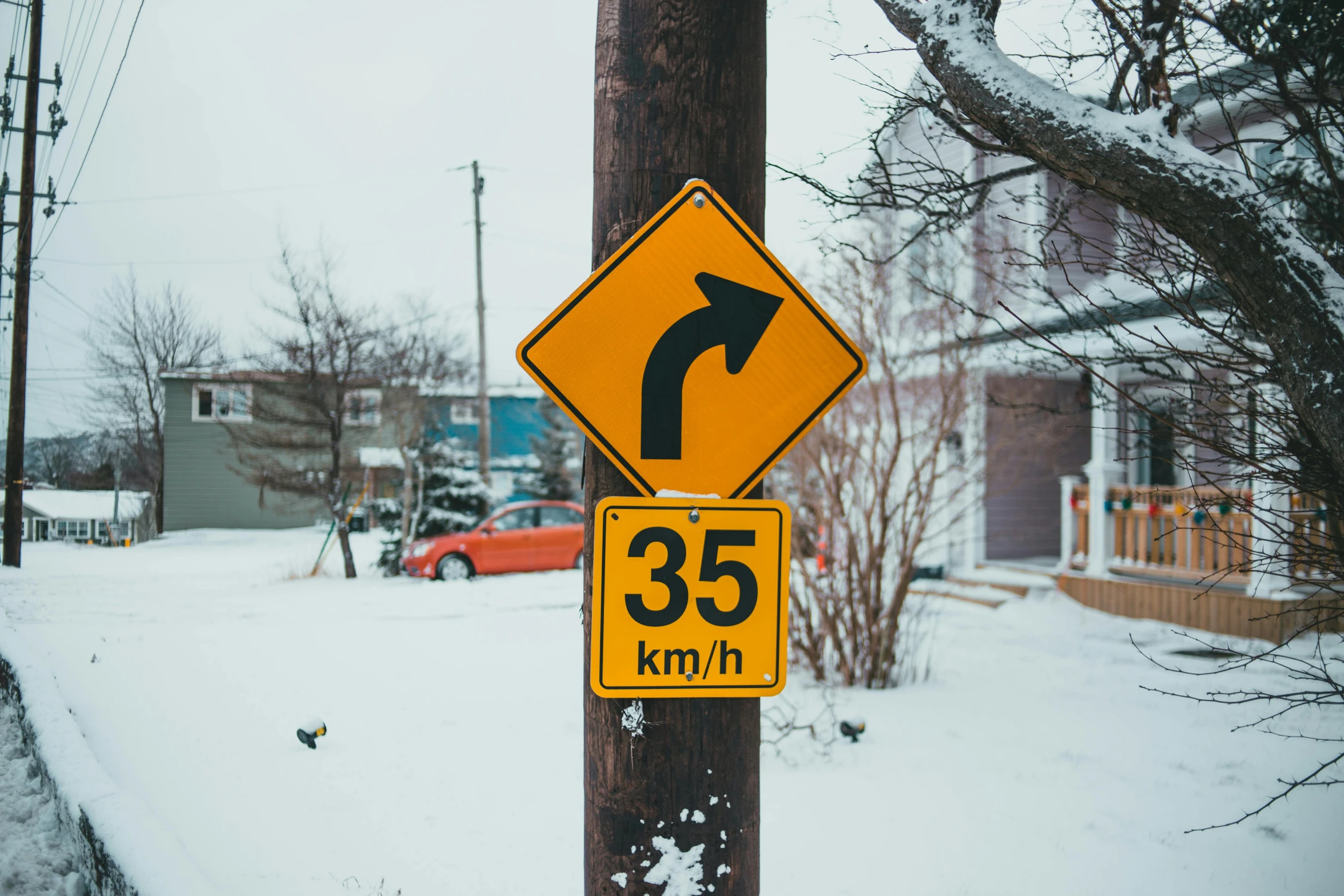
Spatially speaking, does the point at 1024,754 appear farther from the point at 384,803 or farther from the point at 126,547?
the point at 126,547

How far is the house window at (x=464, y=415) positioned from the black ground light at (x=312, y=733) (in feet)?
74.7

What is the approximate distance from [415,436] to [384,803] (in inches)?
514

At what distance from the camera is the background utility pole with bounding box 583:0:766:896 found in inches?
77.1

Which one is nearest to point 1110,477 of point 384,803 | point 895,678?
point 895,678

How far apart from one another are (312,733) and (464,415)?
24777 mm

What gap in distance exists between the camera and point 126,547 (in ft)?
16.7

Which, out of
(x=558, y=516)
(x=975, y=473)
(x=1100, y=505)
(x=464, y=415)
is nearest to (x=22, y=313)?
(x=975, y=473)

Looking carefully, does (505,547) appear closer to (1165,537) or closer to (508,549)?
(508,549)

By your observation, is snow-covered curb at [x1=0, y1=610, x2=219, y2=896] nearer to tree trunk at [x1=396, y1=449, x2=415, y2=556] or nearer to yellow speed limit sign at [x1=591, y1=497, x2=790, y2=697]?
yellow speed limit sign at [x1=591, y1=497, x2=790, y2=697]

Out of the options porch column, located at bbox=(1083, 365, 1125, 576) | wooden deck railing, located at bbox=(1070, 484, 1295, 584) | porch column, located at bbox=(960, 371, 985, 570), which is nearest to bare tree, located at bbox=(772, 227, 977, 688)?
porch column, located at bbox=(960, 371, 985, 570)

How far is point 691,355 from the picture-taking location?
2.07 metres

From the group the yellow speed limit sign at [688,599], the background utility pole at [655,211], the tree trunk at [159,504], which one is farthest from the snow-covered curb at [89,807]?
the yellow speed limit sign at [688,599]

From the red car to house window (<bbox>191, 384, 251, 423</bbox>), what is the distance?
4583 millimetres

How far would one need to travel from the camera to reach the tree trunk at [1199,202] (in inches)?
84.1
